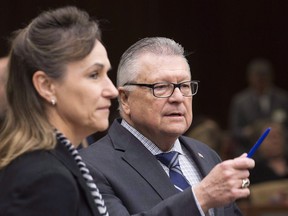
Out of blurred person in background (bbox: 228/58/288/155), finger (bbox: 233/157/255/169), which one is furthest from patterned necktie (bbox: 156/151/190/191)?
blurred person in background (bbox: 228/58/288/155)

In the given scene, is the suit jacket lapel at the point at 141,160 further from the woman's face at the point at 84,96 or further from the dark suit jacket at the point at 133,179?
the woman's face at the point at 84,96


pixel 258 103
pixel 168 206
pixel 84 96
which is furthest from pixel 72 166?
pixel 258 103

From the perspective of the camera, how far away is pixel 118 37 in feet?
34.0

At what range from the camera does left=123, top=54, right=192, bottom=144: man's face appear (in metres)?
3.85

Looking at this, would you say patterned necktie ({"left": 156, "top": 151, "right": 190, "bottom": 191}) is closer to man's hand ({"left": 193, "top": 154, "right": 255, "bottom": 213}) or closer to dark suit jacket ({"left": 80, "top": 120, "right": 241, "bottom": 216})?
dark suit jacket ({"left": 80, "top": 120, "right": 241, "bottom": 216})

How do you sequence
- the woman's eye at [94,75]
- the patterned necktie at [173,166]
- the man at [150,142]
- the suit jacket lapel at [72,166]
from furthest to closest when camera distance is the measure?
the patterned necktie at [173,166], the man at [150,142], the woman's eye at [94,75], the suit jacket lapel at [72,166]

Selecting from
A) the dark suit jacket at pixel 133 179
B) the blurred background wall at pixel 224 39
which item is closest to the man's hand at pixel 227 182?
the dark suit jacket at pixel 133 179

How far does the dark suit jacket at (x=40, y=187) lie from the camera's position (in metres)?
2.55

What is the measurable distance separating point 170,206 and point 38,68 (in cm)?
93

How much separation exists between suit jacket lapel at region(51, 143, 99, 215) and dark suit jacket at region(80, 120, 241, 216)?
0.74 m

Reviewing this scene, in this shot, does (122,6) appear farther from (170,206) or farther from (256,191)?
(170,206)

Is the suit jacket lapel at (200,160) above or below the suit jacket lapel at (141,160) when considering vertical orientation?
below

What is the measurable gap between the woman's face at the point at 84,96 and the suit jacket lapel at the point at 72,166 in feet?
0.25

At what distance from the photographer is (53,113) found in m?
2.74
